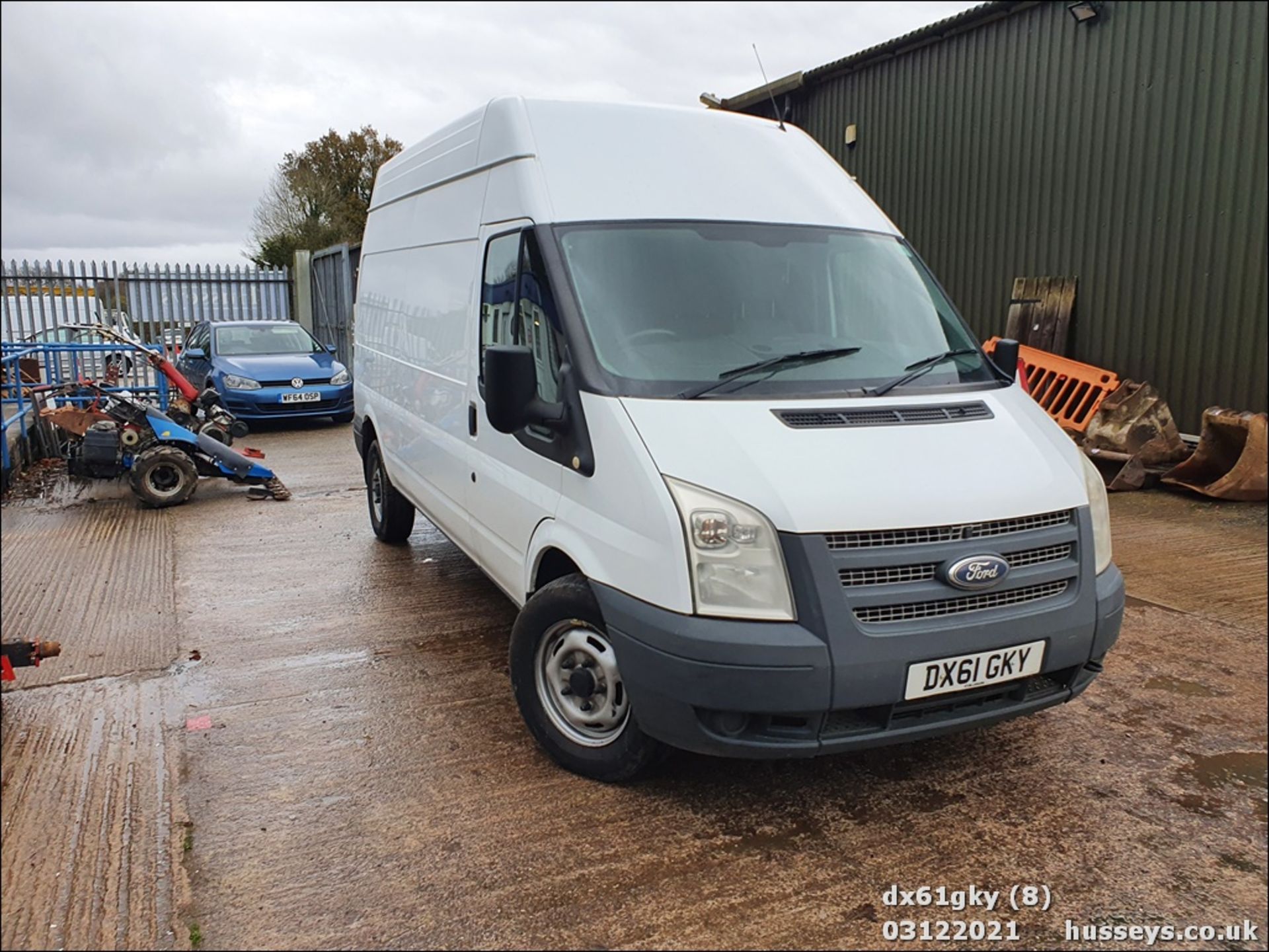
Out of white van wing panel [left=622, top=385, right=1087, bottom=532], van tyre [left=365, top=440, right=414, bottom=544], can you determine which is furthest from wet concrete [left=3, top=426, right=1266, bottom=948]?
van tyre [left=365, top=440, right=414, bottom=544]

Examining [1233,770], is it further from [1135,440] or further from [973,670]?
[1135,440]

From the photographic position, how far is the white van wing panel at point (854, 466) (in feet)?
9.23

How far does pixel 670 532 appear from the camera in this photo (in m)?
2.83

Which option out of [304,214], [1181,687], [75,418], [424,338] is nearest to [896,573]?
[1181,687]

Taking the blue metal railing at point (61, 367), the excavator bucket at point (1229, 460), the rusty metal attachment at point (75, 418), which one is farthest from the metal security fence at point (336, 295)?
the excavator bucket at point (1229, 460)

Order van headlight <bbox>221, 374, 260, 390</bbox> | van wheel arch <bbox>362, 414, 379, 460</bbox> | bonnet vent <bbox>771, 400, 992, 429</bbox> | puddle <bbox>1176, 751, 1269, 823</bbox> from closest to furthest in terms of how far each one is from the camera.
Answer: bonnet vent <bbox>771, 400, 992, 429</bbox> < puddle <bbox>1176, 751, 1269, 823</bbox> < van wheel arch <bbox>362, 414, 379, 460</bbox> < van headlight <bbox>221, 374, 260, 390</bbox>

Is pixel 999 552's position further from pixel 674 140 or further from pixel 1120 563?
pixel 1120 563

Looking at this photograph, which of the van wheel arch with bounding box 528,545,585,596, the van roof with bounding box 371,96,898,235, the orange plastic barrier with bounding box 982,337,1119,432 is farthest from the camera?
the orange plastic barrier with bounding box 982,337,1119,432

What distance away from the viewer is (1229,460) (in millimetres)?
7723

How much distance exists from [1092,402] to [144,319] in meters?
15.4

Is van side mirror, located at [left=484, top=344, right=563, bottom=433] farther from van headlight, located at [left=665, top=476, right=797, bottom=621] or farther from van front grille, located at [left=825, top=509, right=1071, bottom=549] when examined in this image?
van front grille, located at [left=825, top=509, right=1071, bottom=549]

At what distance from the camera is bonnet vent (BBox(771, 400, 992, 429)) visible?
309cm

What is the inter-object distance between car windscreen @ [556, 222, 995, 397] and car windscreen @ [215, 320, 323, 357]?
36.6 feet

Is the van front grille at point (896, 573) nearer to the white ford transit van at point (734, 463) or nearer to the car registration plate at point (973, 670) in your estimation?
the white ford transit van at point (734, 463)
